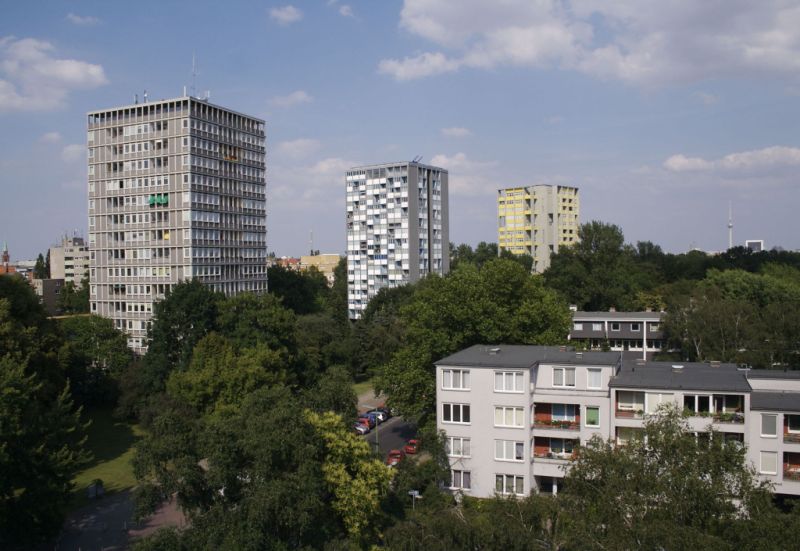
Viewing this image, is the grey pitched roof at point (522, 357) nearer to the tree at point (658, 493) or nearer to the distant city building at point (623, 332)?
the tree at point (658, 493)

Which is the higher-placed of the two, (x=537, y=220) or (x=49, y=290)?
(x=537, y=220)

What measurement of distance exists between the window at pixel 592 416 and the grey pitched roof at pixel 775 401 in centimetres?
731

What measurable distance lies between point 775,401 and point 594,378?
28.2 ft

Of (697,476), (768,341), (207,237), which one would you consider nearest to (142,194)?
(207,237)

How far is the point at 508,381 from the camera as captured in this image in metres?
36.0

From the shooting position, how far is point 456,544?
68.4 ft

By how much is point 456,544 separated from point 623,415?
55.8ft

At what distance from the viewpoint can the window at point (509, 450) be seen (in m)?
35.8

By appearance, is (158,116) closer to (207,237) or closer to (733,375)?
(207,237)

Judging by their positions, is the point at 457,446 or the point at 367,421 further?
the point at 367,421

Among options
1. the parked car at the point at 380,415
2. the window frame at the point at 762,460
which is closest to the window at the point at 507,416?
the window frame at the point at 762,460

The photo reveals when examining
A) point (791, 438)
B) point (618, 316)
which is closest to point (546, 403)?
point (791, 438)

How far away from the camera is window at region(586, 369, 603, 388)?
3566 cm

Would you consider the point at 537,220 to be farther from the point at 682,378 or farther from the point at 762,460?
the point at 762,460
